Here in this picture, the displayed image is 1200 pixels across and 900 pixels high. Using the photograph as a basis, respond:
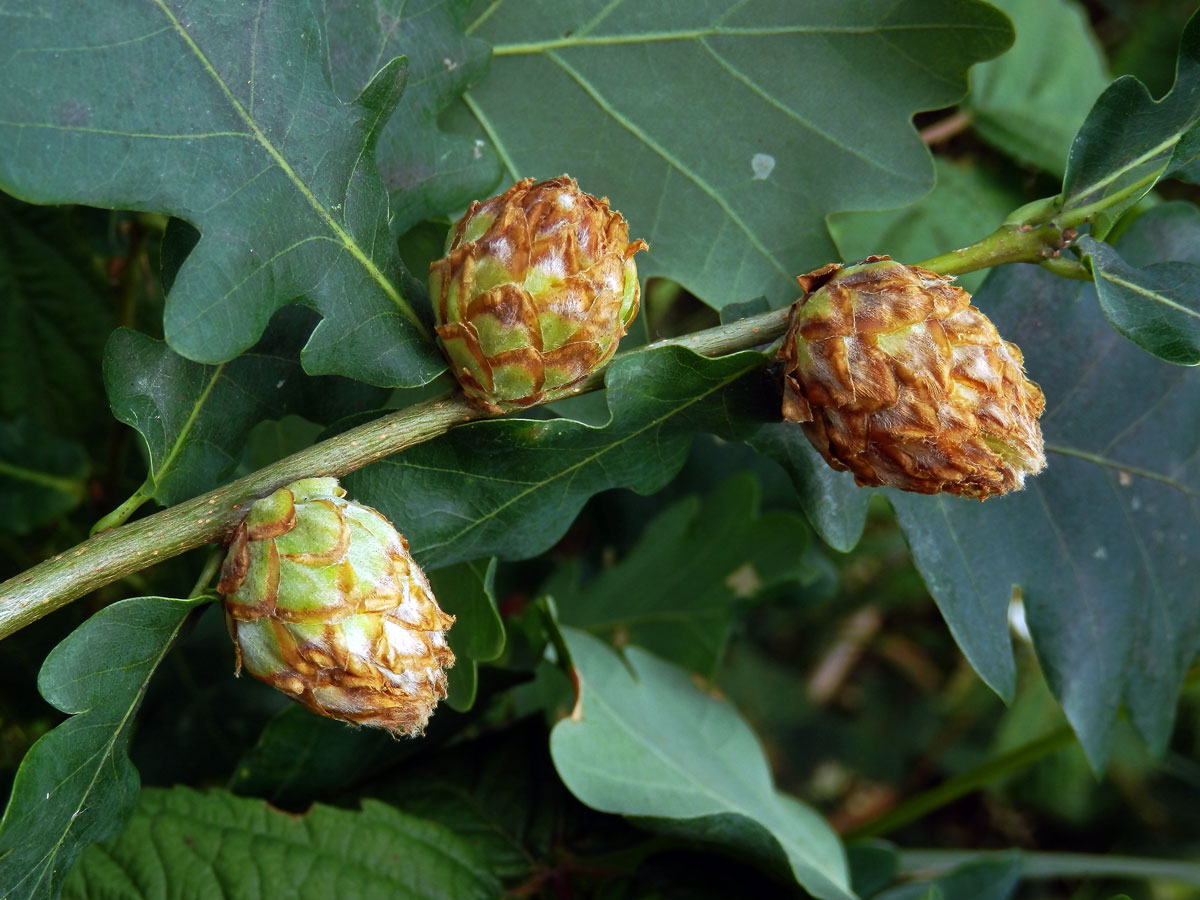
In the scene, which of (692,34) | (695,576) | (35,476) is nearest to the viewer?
(692,34)

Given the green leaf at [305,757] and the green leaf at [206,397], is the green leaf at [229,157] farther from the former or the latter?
the green leaf at [305,757]

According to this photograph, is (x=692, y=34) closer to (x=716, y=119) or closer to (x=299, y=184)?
(x=716, y=119)

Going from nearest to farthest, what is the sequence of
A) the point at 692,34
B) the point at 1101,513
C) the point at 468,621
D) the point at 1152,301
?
the point at 1152,301
the point at 468,621
the point at 692,34
the point at 1101,513

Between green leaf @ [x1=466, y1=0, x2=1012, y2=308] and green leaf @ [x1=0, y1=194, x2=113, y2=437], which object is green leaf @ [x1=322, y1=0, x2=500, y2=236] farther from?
green leaf @ [x1=0, y1=194, x2=113, y2=437]

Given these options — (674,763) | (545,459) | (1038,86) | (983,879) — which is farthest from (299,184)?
(1038,86)

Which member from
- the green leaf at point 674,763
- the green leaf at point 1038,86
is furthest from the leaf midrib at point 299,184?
the green leaf at point 1038,86

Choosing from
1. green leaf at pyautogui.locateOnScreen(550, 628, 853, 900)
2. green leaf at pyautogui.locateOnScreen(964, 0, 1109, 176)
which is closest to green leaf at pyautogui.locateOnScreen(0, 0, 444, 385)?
green leaf at pyautogui.locateOnScreen(550, 628, 853, 900)

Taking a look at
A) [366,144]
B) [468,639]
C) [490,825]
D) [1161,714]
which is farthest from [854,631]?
[366,144]
